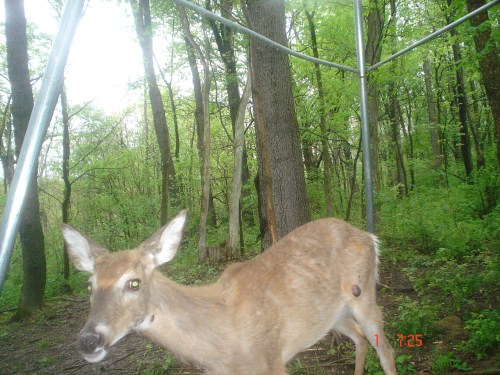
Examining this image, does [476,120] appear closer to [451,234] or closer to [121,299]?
[451,234]

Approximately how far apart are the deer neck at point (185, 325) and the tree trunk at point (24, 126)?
22.4ft

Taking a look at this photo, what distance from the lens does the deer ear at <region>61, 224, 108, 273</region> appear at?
306 centimetres

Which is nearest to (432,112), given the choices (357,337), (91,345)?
(357,337)

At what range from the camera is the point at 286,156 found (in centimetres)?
582

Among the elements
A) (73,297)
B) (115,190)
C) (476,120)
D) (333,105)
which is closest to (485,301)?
(333,105)

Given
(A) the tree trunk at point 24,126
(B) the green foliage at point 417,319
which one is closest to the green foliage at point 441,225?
(B) the green foliage at point 417,319

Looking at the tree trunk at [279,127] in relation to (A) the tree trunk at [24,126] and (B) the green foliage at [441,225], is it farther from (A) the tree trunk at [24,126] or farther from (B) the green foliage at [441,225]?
(A) the tree trunk at [24,126]

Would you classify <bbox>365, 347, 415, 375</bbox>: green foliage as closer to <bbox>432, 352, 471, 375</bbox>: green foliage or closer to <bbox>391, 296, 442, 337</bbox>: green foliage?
<bbox>432, 352, 471, 375</bbox>: green foliage

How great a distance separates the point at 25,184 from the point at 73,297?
9343 millimetres

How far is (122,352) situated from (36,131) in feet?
14.4

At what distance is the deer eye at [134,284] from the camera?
277 cm

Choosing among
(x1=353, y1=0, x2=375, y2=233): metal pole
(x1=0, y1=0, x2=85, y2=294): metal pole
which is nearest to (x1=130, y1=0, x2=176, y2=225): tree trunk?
(x1=353, y1=0, x2=375, y2=233): metal pole

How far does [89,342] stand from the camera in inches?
94.9

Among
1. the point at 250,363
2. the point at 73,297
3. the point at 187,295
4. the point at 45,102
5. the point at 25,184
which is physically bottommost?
the point at 73,297
